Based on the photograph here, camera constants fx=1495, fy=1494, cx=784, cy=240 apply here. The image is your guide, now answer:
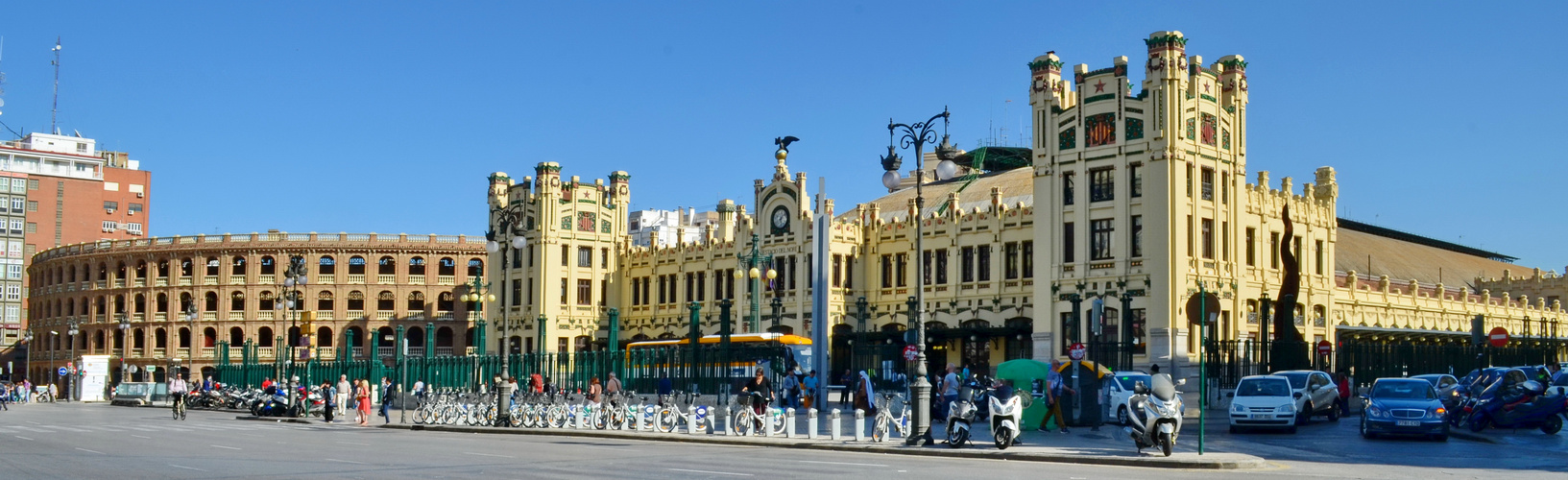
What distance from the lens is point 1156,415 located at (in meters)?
22.0

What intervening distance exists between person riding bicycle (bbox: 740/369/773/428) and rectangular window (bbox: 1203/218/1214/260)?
2290cm

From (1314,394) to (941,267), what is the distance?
88.8 ft

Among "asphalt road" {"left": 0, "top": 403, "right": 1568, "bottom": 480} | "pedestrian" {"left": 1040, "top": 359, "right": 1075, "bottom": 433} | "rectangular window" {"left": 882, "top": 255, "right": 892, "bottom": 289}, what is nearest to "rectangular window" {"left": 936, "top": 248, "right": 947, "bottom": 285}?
"rectangular window" {"left": 882, "top": 255, "right": 892, "bottom": 289}

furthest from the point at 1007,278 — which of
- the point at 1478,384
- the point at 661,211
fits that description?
the point at 661,211

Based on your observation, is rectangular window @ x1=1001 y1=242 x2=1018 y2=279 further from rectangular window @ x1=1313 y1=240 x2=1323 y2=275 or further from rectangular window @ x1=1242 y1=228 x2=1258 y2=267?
rectangular window @ x1=1313 y1=240 x2=1323 y2=275

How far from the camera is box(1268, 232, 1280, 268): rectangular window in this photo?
5450cm

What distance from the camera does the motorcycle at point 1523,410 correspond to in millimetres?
28672

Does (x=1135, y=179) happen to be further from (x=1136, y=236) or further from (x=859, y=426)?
(x=859, y=426)

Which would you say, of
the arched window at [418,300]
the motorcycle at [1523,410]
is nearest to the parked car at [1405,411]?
the motorcycle at [1523,410]

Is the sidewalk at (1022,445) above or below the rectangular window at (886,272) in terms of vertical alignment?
below

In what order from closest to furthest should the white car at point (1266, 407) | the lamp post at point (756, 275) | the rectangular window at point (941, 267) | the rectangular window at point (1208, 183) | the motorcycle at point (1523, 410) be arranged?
the motorcycle at point (1523, 410) < the white car at point (1266, 407) < the rectangular window at point (1208, 183) < the lamp post at point (756, 275) < the rectangular window at point (941, 267)

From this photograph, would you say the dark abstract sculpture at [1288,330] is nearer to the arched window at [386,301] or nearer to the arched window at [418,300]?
the arched window at [418,300]

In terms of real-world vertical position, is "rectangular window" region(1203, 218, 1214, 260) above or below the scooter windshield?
above

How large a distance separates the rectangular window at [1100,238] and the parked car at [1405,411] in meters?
22.7
